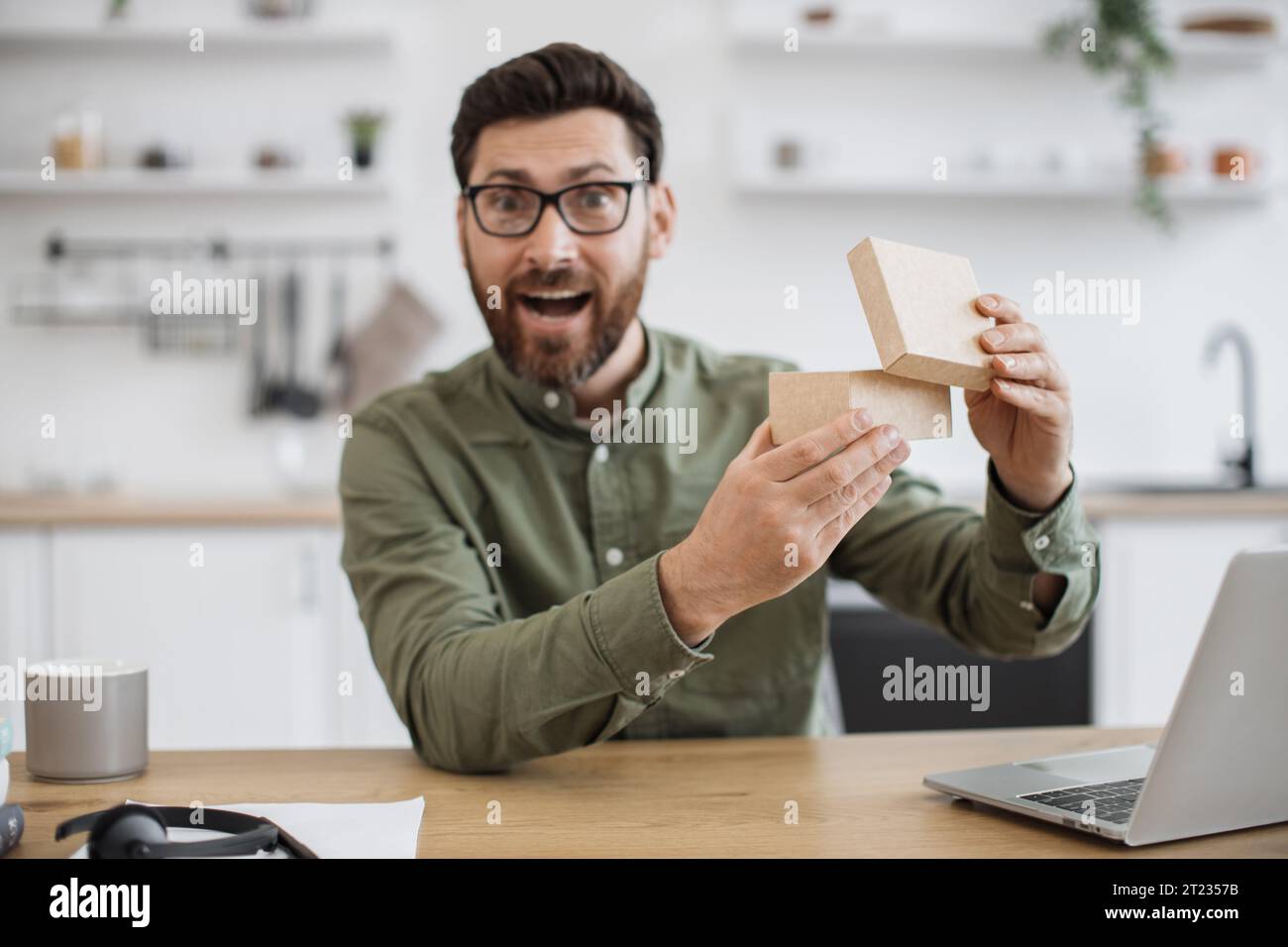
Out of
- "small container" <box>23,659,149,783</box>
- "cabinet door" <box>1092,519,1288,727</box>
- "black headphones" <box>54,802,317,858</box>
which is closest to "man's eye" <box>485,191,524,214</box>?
"small container" <box>23,659,149,783</box>

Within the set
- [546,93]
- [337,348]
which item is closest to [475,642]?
[546,93]

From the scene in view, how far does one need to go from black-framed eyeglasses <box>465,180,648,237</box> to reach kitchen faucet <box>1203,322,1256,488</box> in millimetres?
2302

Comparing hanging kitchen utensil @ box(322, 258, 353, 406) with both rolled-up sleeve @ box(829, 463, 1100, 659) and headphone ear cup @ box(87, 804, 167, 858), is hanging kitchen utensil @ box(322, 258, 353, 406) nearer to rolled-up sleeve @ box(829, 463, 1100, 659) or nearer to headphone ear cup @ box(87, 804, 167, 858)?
rolled-up sleeve @ box(829, 463, 1100, 659)

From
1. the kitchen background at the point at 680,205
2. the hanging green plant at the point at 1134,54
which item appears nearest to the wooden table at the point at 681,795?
the kitchen background at the point at 680,205

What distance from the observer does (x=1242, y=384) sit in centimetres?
343

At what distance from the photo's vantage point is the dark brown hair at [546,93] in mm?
1402

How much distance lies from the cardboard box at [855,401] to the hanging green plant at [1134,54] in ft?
8.23

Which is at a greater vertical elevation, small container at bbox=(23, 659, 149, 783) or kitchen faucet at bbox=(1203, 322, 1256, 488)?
kitchen faucet at bbox=(1203, 322, 1256, 488)

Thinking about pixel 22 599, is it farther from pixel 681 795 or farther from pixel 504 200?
pixel 681 795

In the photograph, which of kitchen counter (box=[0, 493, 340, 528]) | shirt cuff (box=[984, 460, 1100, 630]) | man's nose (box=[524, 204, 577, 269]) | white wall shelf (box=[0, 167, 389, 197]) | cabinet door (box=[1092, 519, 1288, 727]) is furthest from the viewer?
white wall shelf (box=[0, 167, 389, 197])

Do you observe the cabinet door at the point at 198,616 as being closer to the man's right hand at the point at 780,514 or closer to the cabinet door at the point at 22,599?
the cabinet door at the point at 22,599

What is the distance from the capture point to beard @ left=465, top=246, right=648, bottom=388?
1435mm

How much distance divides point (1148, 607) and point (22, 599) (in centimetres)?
262
